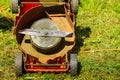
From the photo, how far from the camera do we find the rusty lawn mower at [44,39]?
719 cm

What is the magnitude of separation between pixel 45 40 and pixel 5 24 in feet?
7.21

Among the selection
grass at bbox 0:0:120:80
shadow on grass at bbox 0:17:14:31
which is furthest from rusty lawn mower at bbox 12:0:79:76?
shadow on grass at bbox 0:17:14:31

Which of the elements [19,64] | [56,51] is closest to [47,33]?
[56,51]

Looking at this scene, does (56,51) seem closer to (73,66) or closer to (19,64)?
(73,66)

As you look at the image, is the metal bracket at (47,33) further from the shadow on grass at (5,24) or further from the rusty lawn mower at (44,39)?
the shadow on grass at (5,24)

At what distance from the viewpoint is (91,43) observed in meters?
8.64

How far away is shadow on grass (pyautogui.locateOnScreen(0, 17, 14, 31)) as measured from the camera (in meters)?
9.20

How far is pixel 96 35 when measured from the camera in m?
8.98

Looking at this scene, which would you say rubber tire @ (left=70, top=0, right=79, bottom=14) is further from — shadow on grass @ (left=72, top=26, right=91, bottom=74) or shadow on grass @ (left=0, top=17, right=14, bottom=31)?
shadow on grass @ (left=0, top=17, right=14, bottom=31)

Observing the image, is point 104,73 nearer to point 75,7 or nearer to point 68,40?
point 68,40

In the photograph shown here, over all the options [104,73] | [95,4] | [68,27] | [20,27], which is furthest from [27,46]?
[95,4]

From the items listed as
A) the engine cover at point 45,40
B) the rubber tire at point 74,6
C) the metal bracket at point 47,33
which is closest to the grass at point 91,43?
the engine cover at point 45,40

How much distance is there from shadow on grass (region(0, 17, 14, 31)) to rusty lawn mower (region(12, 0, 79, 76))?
148cm

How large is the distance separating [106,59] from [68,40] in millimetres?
924
